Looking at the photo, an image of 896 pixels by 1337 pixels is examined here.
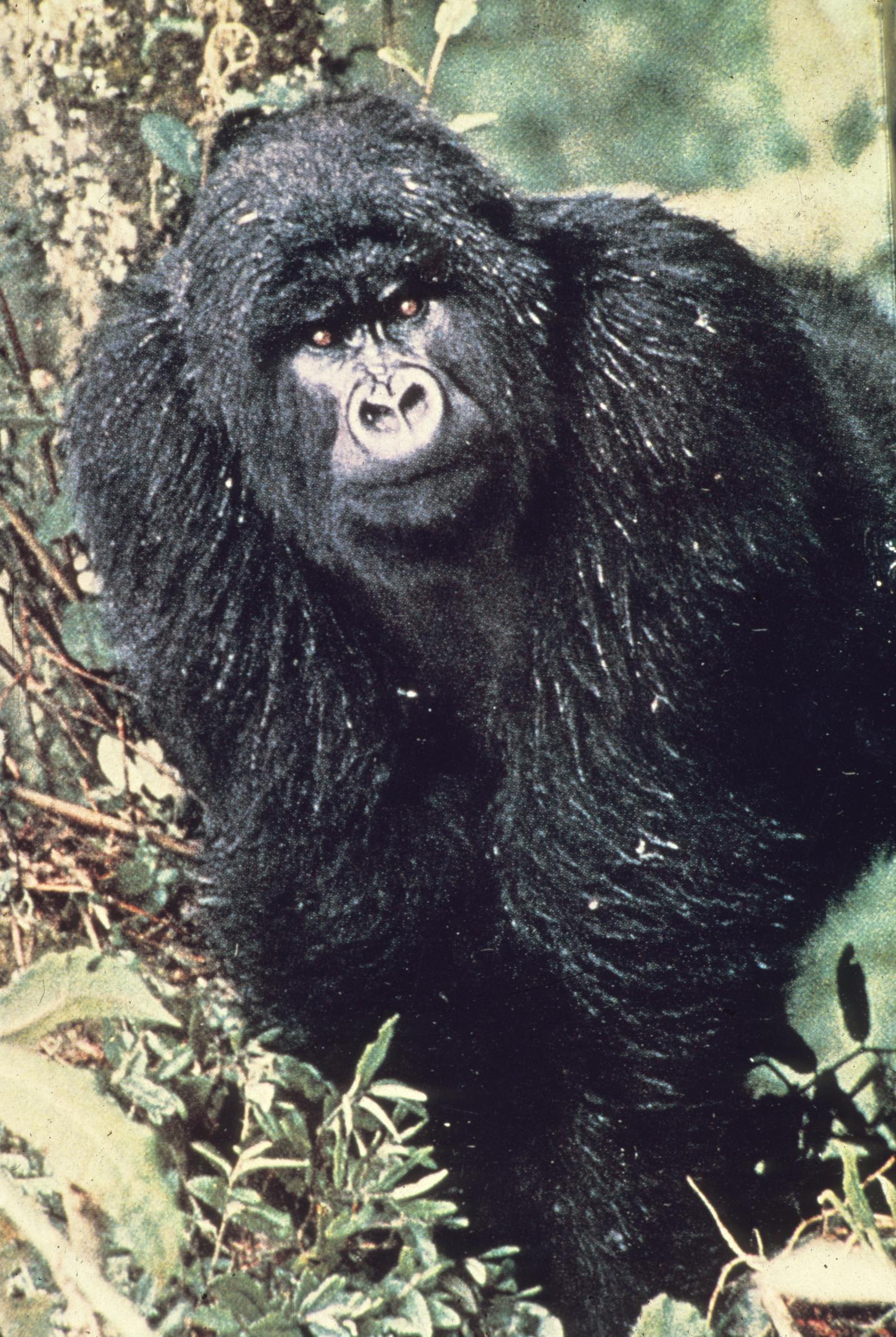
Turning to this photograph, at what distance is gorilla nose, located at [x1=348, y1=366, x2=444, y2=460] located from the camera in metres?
1.41

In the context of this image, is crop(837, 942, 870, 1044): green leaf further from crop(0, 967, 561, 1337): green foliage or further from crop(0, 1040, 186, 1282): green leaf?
crop(0, 1040, 186, 1282): green leaf

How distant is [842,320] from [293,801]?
975 millimetres

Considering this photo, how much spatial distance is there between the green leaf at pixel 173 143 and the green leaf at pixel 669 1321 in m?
1.61

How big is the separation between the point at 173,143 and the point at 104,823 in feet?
3.02

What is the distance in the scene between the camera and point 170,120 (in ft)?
4.54

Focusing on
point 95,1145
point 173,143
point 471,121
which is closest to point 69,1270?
point 95,1145

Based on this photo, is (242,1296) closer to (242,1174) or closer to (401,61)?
(242,1174)

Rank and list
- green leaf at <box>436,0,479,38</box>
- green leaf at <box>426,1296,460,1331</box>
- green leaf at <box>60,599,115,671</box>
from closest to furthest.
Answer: green leaf at <box>436,0,479,38</box>
green leaf at <box>426,1296,460,1331</box>
green leaf at <box>60,599,115,671</box>

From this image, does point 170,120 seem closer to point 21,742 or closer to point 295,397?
point 295,397

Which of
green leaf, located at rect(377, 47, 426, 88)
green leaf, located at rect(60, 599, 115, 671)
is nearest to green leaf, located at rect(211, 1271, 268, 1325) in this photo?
green leaf, located at rect(60, 599, 115, 671)

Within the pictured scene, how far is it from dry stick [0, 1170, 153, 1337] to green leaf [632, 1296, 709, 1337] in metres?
0.67

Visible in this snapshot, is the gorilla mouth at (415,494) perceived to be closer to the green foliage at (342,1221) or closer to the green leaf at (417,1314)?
the green foliage at (342,1221)

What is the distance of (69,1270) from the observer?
59.4 inches

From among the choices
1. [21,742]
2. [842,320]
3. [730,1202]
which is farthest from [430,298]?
[730,1202]
